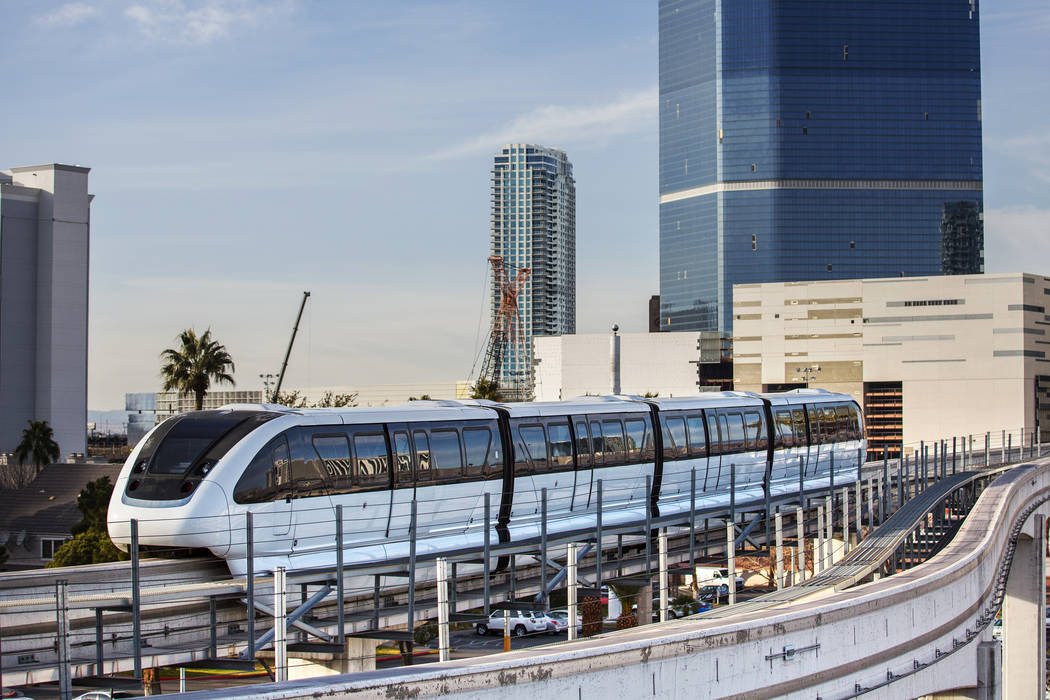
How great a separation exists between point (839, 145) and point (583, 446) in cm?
18111

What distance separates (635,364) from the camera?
172m

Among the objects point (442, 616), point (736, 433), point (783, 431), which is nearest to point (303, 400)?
point (783, 431)

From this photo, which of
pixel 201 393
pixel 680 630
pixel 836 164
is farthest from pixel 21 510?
pixel 836 164

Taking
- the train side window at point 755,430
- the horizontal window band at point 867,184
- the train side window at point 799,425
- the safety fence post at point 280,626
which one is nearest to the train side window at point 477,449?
the safety fence post at point 280,626

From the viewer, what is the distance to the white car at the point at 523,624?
39938 millimetres

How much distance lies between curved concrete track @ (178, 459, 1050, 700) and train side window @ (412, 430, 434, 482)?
231 inches

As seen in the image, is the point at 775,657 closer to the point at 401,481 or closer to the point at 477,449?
the point at 401,481

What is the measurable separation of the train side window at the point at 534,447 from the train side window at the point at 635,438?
3.64 meters

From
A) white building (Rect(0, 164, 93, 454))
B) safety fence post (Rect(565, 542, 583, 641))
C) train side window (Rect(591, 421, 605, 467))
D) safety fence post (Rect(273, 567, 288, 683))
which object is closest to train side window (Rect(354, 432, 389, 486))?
safety fence post (Rect(565, 542, 583, 641))

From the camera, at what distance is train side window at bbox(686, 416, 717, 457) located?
29.6 m

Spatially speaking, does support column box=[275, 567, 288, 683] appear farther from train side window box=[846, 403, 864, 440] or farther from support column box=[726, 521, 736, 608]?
train side window box=[846, 403, 864, 440]

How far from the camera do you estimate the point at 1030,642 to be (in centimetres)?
4309

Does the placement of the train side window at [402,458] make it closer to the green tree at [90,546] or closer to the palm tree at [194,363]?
the green tree at [90,546]

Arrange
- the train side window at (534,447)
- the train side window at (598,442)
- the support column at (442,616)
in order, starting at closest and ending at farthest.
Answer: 1. the support column at (442,616)
2. the train side window at (534,447)
3. the train side window at (598,442)
